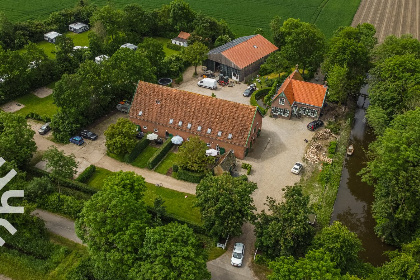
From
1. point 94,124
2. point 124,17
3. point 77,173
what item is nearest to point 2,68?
point 94,124

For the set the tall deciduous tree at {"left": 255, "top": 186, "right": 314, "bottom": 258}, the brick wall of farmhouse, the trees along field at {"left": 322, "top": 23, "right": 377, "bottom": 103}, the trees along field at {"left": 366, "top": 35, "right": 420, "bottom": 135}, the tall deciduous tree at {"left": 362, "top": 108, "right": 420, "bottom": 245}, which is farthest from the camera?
the trees along field at {"left": 322, "top": 23, "right": 377, "bottom": 103}

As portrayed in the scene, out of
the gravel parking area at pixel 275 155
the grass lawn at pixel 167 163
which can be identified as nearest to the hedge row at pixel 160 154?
the grass lawn at pixel 167 163

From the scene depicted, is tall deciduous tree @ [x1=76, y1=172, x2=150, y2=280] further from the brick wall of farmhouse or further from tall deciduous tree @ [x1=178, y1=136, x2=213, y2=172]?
the brick wall of farmhouse

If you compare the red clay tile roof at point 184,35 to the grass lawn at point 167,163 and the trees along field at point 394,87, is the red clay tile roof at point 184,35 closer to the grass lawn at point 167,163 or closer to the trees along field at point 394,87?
the grass lawn at point 167,163

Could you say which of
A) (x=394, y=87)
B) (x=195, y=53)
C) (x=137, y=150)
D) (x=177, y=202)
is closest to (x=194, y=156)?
(x=177, y=202)
